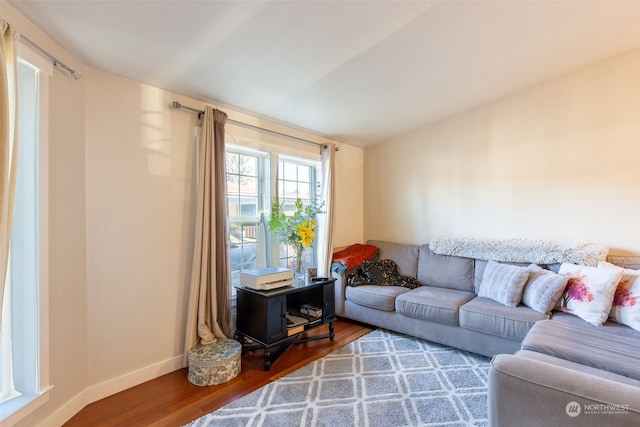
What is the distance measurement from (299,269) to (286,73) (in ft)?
5.48

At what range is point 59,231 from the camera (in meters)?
1.68

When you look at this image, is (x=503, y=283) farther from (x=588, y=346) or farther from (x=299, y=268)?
(x=299, y=268)

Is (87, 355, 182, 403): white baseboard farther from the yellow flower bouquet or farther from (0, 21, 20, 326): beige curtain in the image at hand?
the yellow flower bouquet

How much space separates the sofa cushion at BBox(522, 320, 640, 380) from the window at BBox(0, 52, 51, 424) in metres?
2.69

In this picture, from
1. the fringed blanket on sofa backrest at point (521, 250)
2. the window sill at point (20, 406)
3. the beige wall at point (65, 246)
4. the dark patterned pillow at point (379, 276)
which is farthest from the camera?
the dark patterned pillow at point (379, 276)

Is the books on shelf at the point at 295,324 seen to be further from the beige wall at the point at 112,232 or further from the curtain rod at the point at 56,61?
the curtain rod at the point at 56,61

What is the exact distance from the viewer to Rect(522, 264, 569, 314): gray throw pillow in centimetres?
224

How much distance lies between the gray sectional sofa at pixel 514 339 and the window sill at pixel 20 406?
2.13m

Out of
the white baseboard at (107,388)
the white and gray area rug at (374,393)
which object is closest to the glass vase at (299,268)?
the white and gray area rug at (374,393)

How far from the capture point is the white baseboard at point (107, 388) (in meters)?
1.67

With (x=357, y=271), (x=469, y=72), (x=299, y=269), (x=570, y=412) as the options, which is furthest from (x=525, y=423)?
(x=469, y=72)

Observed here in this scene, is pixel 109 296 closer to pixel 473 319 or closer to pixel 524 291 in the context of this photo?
pixel 473 319

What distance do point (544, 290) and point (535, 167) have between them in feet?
4.20

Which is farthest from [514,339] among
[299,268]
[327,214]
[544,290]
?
[327,214]
